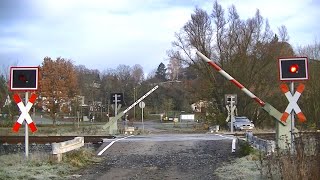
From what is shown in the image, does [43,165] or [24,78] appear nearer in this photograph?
[43,165]

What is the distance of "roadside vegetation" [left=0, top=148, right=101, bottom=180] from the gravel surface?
0.39 metres

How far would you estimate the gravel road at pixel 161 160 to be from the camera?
1049 cm

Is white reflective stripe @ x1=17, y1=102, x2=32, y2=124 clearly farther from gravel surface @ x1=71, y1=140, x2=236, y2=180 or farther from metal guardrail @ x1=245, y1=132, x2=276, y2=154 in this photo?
metal guardrail @ x1=245, y1=132, x2=276, y2=154

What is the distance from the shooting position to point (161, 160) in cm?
1303

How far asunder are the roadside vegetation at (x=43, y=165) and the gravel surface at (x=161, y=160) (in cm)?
39

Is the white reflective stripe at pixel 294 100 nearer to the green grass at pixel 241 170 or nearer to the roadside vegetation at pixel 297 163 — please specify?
the green grass at pixel 241 170

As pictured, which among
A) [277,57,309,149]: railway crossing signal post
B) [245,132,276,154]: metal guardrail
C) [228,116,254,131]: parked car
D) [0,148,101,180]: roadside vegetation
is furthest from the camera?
[228,116,254,131]: parked car

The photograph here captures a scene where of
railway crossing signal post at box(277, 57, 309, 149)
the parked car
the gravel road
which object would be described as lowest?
the gravel road

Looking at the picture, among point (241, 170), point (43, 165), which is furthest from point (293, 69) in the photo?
point (43, 165)

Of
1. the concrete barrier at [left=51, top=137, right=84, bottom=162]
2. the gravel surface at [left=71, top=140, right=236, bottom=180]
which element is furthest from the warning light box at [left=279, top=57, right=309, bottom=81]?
the concrete barrier at [left=51, top=137, right=84, bottom=162]

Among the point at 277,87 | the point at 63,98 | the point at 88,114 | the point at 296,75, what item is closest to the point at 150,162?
the point at 296,75

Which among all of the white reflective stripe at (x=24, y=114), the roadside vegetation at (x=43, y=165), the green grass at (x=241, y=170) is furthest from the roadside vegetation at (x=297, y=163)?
the white reflective stripe at (x=24, y=114)

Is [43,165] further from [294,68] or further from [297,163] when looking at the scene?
[294,68]

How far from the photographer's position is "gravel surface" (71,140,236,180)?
34.4 feet
